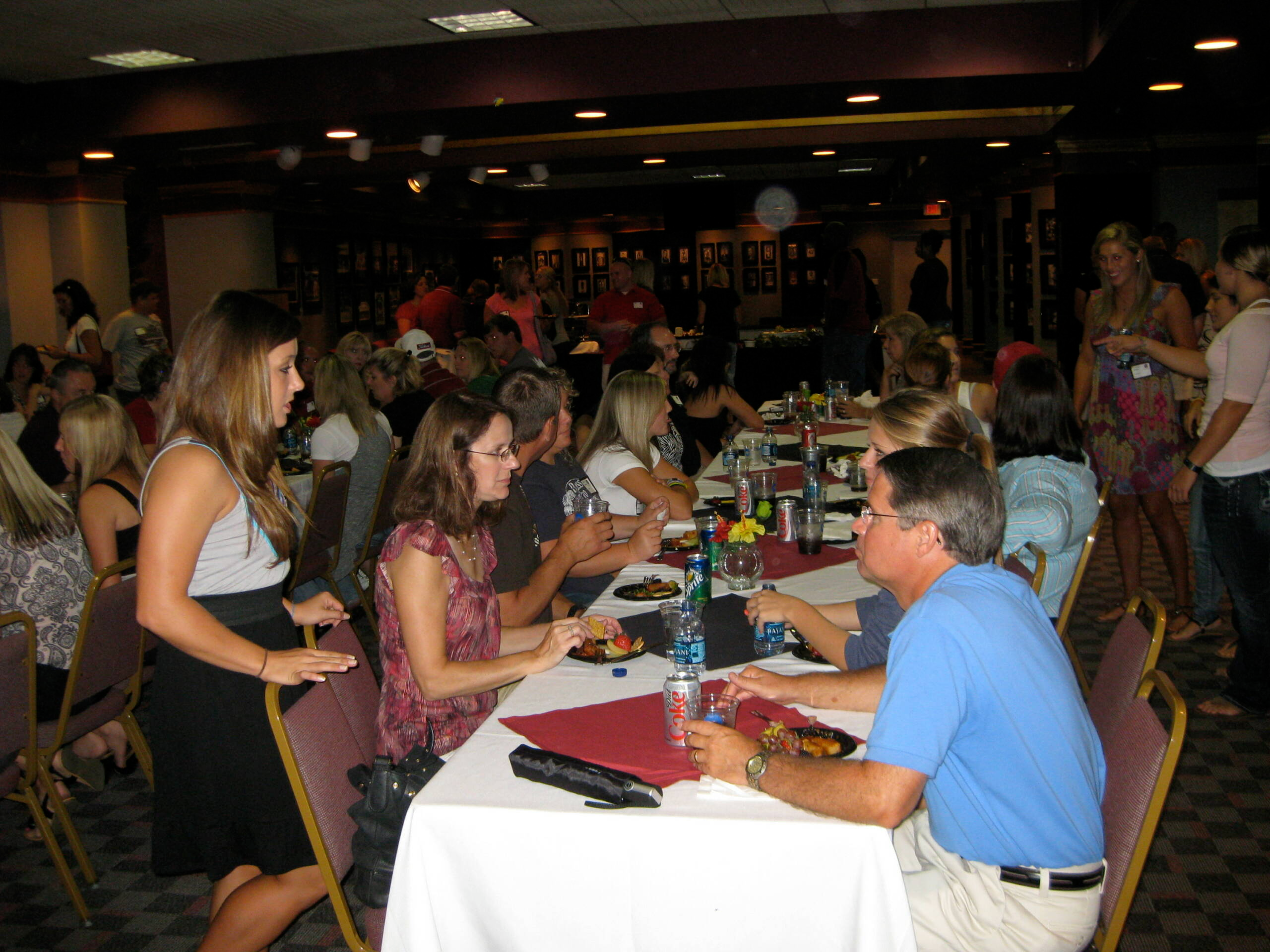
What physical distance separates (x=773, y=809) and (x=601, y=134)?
979 centimetres

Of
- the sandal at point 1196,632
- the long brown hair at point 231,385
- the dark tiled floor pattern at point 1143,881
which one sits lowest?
the dark tiled floor pattern at point 1143,881

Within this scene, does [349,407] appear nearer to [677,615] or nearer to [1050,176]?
[677,615]

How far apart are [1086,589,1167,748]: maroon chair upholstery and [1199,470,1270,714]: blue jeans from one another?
1.81 m

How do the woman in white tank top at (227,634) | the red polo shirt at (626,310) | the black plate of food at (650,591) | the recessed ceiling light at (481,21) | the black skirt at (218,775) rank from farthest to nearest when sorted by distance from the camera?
1. the red polo shirt at (626,310)
2. the recessed ceiling light at (481,21)
3. the black plate of food at (650,591)
4. the black skirt at (218,775)
5. the woman in white tank top at (227,634)

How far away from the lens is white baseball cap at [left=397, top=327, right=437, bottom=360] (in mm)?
7688

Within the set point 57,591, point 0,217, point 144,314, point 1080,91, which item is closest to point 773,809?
point 57,591

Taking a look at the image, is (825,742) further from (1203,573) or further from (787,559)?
(1203,573)

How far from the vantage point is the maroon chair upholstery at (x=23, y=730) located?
2494 millimetres

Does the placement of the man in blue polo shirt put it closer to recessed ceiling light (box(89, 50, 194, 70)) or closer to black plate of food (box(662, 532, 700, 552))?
black plate of food (box(662, 532, 700, 552))

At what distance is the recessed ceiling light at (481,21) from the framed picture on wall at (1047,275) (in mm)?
9916

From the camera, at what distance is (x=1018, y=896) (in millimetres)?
1569

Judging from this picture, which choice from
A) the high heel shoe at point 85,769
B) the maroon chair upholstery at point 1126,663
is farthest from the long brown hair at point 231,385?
the maroon chair upholstery at point 1126,663

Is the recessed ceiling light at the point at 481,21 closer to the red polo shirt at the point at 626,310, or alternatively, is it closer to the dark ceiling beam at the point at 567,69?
the dark ceiling beam at the point at 567,69

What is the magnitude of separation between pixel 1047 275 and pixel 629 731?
13874 millimetres
